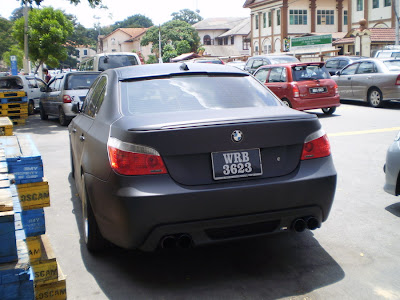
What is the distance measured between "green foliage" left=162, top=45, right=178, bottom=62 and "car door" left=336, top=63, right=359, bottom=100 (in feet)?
202

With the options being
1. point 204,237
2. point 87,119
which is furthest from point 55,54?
point 204,237

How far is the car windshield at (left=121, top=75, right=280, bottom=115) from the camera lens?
426 cm

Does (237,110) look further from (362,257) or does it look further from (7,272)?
(7,272)

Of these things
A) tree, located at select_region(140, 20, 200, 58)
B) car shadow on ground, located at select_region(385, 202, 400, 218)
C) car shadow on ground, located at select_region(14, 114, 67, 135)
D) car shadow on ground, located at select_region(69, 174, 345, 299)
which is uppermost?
tree, located at select_region(140, 20, 200, 58)

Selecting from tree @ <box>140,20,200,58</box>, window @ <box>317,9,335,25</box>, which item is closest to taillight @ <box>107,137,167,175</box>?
window @ <box>317,9,335,25</box>

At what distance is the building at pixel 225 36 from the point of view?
9119cm

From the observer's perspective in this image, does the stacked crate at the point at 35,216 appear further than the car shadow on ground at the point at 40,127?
No

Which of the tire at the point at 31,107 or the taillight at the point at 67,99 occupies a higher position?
the taillight at the point at 67,99

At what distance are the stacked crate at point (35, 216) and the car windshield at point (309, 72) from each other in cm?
1158

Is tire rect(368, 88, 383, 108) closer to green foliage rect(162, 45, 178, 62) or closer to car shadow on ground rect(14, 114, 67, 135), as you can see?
car shadow on ground rect(14, 114, 67, 135)

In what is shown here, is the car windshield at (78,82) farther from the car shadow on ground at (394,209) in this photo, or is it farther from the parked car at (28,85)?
the car shadow on ground at (394,209)

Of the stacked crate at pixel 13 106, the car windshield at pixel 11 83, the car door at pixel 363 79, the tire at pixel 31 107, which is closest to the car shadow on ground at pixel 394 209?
the car door at pixel 363 79

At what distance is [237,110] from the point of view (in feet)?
13.4

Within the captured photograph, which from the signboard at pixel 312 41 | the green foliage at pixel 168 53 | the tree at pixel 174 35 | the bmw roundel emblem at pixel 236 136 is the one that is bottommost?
the bmw roundel emblem at pixel 236 136
